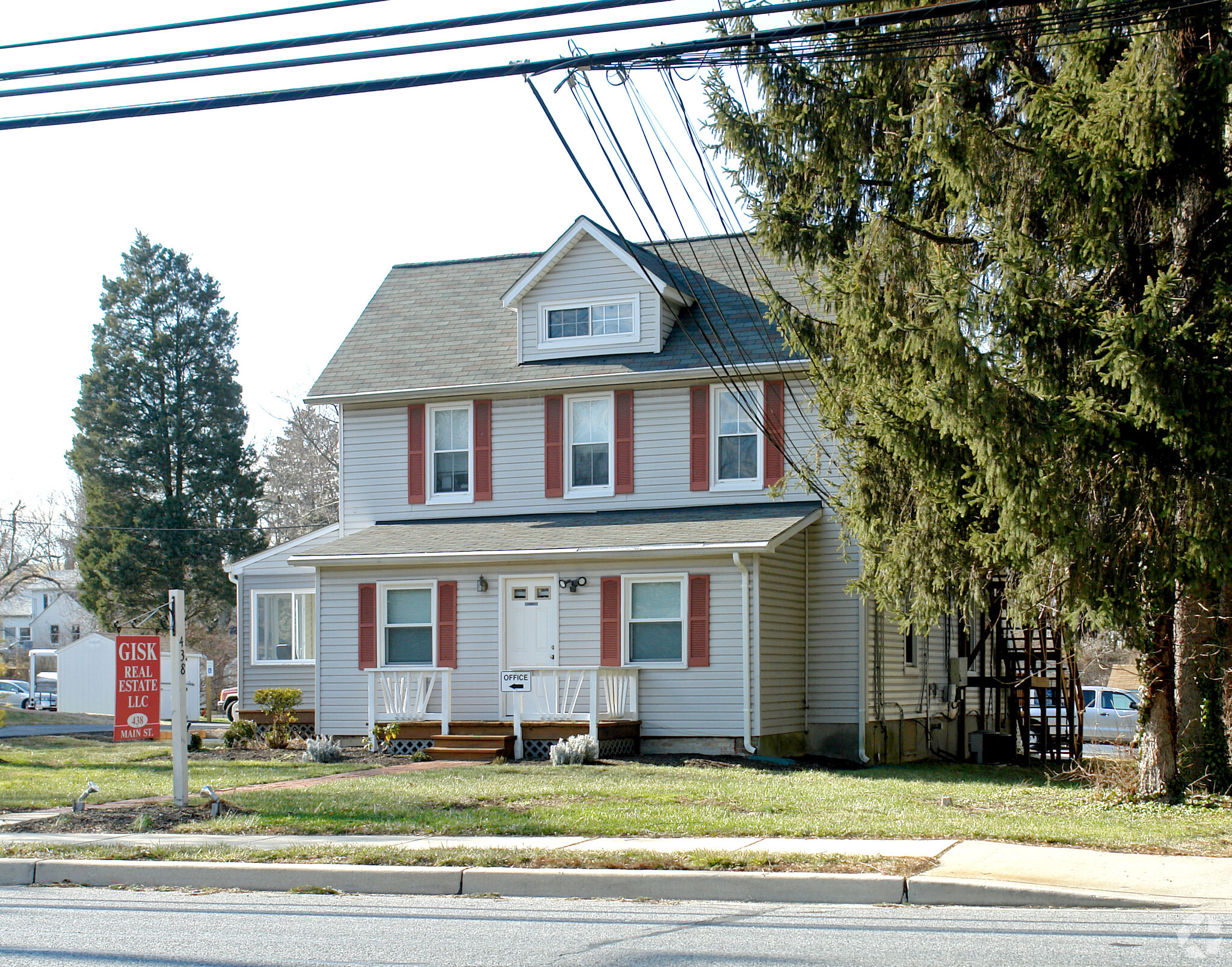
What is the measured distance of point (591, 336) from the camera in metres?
21.9

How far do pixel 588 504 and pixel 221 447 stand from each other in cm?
2769

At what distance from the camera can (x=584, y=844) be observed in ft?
32.4

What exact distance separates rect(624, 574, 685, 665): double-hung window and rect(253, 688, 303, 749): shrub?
6241mm

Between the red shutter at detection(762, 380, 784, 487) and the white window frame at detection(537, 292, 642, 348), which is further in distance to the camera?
the white window frame at detection(537, 292, 642, 348)

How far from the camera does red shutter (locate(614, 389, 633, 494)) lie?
21266mm

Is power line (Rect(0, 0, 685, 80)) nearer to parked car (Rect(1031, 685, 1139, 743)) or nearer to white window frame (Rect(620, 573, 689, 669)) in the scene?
white window frame (Rect(620, 573, 689, 669))

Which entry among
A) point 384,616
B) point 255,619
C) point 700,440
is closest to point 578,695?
point 384,616

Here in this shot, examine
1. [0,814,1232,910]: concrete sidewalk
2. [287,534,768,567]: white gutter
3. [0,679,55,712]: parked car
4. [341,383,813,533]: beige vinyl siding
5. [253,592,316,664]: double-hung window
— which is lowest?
[0,679,55,712]: parked car

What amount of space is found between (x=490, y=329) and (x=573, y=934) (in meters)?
17.3

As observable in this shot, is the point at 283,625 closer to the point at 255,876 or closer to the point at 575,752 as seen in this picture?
the point at 575,752

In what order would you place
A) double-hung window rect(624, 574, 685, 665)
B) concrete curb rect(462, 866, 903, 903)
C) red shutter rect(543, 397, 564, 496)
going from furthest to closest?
1. red shutter rect(543, 397, 564, 496)
2. double-hung window rect(624, 574, 685, 665)
3. concrete curb rect(462, 866, 903, 903)

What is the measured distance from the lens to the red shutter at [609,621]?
19.7 m

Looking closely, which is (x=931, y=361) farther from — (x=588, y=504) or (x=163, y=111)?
(x=588, y=504)

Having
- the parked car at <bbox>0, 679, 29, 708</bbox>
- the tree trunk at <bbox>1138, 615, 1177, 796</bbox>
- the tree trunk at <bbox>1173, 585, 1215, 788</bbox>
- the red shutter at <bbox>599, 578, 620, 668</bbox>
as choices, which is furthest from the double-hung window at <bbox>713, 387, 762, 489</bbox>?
the parked car at <bbox>0, 679, 29, 708</bbox>
